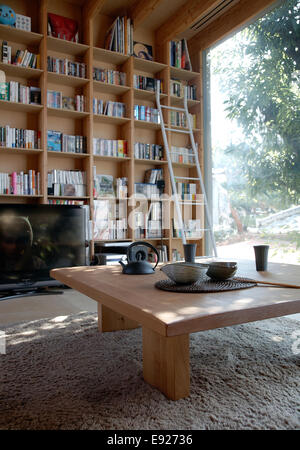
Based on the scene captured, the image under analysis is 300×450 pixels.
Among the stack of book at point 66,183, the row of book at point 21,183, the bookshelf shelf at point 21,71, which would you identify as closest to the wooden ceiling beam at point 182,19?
the bookshelf shelf at point 21,71

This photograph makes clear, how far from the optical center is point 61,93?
3607 mm

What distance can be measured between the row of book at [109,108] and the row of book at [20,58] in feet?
2.18

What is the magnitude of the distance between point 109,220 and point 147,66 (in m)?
1.84

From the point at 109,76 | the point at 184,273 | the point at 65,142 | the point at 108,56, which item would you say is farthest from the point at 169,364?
the point at 108,56

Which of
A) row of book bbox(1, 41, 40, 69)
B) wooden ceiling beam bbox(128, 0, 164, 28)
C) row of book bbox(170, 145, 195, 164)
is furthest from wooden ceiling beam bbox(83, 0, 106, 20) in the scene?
row of book bbox(170, 145, 195, 164)

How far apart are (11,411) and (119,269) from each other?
89 centimetres

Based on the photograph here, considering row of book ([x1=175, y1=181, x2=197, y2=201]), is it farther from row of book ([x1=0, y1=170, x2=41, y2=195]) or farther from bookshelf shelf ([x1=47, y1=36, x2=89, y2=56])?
bookshelf shelf ([x1=47, y1=36, x2=89, y2=56])

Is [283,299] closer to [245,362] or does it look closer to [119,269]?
[245,362]

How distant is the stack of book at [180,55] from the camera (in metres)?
4.29

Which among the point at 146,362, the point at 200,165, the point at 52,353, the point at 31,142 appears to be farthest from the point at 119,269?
the point at 200,165

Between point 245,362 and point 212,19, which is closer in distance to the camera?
point 245,362

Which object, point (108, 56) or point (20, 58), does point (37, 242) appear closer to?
point (20, 58)

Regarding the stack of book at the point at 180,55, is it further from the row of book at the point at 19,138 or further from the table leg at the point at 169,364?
the table leg at the point at 169,364

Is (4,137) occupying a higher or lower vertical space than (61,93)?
lower
